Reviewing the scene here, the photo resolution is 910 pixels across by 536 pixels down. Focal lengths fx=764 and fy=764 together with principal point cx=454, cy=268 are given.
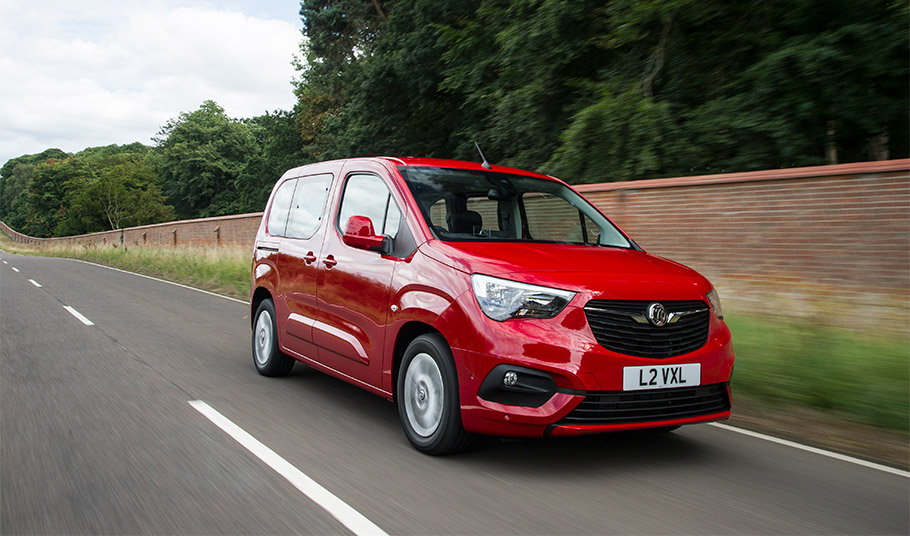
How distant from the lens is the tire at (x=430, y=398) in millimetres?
4355

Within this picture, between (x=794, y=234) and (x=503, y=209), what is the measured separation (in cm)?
469

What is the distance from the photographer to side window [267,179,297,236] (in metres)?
7.02

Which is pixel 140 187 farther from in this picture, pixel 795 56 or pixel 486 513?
pixel 486 513

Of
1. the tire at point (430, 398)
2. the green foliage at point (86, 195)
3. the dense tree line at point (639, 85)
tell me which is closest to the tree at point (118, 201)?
the green foliage at point (86, 195)

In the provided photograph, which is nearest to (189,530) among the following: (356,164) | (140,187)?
(356,164)

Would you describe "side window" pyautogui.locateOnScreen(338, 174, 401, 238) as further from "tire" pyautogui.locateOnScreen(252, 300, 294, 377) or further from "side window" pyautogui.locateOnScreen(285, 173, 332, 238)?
"tire" pyautogui.locateOnScreen(252, 300, 294, 377)

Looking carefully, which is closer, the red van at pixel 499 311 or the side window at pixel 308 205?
the red van at pixel 499 311

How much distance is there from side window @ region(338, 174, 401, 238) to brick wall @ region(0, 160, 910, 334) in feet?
15.2

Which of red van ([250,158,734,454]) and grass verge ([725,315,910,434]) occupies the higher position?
red van ([250,158,734,454])

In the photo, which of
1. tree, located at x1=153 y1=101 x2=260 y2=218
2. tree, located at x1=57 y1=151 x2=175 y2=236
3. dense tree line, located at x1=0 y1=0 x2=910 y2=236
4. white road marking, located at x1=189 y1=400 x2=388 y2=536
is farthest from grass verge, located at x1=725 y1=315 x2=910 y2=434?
tree, located at x1=57 y1=151 x2=175 y2=236

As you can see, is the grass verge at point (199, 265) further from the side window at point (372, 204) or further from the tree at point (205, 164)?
the tree at point (205, 164)

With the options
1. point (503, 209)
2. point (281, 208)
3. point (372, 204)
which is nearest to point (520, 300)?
point (503, 209)

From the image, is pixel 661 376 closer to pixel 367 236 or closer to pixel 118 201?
pixel 367 236

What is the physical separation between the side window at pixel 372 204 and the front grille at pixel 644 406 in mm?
1816
